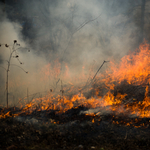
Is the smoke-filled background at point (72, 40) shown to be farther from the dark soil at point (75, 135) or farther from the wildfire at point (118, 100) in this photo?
the dark soil at point (75, 135)

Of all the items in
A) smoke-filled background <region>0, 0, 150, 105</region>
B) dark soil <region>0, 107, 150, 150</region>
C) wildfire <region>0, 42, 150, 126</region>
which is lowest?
dark soil <region>0, 107, 150, 150</region>

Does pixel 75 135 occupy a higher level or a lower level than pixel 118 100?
lower

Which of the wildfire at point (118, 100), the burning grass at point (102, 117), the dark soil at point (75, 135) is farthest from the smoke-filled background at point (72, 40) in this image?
the dark soil at point (75, 135)

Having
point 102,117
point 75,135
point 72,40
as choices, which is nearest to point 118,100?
point 102,117

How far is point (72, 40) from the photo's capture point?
11508 millimetres

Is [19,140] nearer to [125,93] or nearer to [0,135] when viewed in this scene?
[0,135]

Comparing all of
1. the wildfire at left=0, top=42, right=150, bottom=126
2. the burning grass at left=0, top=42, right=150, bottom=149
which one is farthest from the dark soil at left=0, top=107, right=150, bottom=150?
the wildfire at left=0, top=42, right=150, bottom=126

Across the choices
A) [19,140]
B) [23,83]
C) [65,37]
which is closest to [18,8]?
[65,37]

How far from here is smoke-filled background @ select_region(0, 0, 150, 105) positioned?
27.1 feet

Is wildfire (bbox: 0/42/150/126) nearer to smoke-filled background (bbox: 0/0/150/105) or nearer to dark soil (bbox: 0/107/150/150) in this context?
dark soil (bbox: 0/107/150/150)

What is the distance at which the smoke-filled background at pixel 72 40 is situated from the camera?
325 inches

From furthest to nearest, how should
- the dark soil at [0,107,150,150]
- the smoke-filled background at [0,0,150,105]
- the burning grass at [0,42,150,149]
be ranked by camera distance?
the smoke-filled background at [0,0,150,105]
the burning grass at [0,42,150,149]
the dark soil at [0,107,150,150]

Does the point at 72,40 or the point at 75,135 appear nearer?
the point at 75,135

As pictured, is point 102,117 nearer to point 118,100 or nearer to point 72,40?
point 118,100
